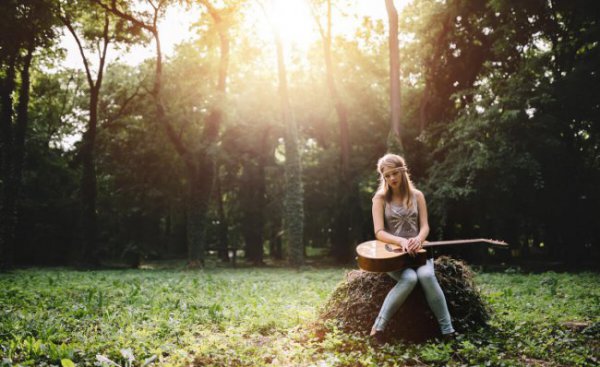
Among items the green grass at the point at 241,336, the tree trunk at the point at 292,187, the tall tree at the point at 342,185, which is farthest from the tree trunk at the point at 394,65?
the green grass at the point at 241,336

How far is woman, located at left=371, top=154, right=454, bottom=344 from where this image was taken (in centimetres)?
502

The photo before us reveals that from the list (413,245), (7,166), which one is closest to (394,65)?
(413,245)

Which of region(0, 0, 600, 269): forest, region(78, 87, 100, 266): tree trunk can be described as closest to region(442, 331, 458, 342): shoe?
region(0, 0, 600, 269): forest

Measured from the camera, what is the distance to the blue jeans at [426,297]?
5.02 meters

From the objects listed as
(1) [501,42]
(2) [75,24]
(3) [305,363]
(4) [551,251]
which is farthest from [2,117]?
(4) [551,251]

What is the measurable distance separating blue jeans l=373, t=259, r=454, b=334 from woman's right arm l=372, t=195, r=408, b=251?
1.20 ft

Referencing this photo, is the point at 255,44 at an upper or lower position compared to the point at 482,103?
upper

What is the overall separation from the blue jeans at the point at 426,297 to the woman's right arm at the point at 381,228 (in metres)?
0.36

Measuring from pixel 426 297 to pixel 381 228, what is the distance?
3.08 ft

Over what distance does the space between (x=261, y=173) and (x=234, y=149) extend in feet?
7.84

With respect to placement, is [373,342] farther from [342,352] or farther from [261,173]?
[261,173]

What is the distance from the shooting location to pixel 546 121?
16.9 m

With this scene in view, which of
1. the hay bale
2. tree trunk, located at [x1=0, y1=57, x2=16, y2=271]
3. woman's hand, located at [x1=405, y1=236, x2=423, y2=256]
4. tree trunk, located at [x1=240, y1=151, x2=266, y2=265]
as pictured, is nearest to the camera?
woman's hand, located at [x1=405, y1=236, x2=423, y2=256]

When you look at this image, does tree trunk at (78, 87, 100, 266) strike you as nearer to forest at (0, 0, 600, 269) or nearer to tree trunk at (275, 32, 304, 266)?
forest at (0, 0, 600, 269)
